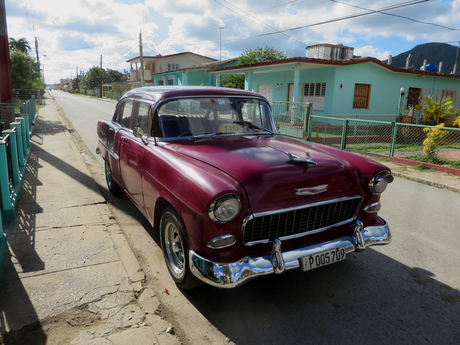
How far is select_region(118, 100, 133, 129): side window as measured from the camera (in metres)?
4.68

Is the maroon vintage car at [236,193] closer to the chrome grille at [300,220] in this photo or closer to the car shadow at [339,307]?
the chrome grille at [300,220]

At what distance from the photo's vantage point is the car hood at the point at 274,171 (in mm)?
2613

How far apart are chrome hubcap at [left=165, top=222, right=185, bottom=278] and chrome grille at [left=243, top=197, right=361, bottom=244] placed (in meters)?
0.80


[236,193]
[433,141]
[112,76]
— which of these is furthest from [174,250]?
[112,76]

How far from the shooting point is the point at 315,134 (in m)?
13.5

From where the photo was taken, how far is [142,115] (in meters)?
4.11

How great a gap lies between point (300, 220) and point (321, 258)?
34 cm

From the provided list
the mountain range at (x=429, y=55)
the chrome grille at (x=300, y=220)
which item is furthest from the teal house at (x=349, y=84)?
the mountain range at (x=429, y=55)

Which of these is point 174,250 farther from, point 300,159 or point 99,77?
point 99,77

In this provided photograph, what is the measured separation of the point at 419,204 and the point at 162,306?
4933mm

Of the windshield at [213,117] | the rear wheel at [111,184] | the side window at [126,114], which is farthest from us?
the rear wheel at [111,184]

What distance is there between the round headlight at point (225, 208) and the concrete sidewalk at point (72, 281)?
0.94 metres

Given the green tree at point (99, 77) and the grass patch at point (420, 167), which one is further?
the green tree at point (99, 77)

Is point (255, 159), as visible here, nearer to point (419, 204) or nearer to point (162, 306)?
point (162, 306)
